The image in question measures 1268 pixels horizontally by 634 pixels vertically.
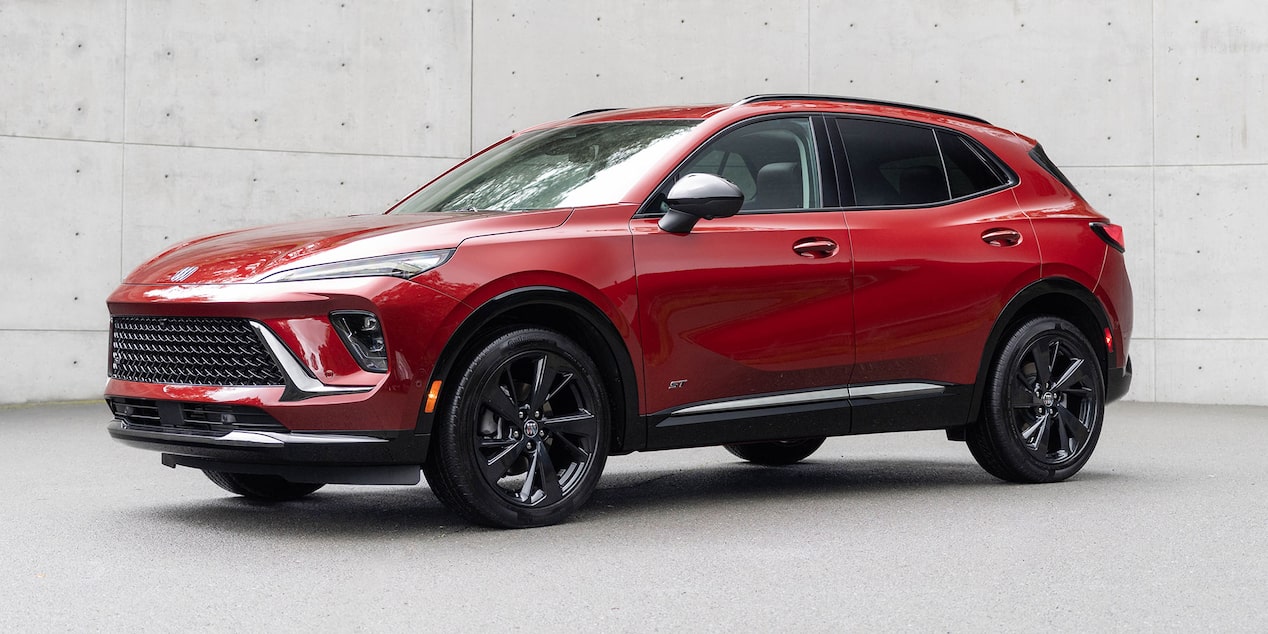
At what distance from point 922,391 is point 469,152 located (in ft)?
23.3

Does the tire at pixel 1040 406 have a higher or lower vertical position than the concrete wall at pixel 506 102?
lower

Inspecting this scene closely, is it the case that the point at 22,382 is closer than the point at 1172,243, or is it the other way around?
the point at 22,382

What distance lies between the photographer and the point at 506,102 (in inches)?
→ 518

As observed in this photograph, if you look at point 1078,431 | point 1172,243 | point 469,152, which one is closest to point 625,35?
point 469,152

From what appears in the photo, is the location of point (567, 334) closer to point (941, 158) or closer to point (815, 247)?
point (815, 247)

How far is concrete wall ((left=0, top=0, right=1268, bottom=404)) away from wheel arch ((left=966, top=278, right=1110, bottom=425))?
615 centimetres

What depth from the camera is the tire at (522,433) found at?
213 inches

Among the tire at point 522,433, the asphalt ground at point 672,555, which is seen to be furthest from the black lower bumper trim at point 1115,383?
the tire at point 522,433

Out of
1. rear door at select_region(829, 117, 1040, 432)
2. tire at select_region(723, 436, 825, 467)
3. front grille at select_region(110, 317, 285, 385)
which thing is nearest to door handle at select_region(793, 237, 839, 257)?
rear door at select_region(829, 117, 1040, 432)

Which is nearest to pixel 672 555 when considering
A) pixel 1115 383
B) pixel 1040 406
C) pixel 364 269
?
pixel 364 269

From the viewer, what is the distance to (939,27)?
13.7m

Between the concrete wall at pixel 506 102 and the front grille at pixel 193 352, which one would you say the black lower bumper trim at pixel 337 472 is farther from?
the concrete wall at pixel 506 102

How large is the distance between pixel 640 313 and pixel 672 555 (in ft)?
3.45

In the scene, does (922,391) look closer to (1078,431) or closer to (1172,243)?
(1078,431)
